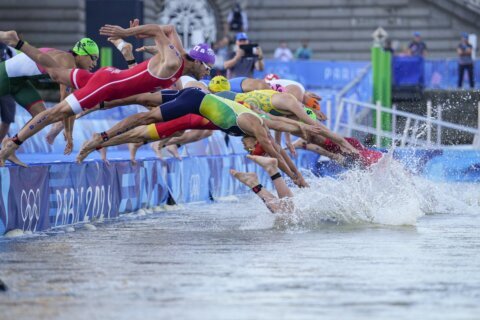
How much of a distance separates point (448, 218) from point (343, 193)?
1.58m

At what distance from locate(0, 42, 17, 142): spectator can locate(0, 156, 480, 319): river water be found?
1.95 metres

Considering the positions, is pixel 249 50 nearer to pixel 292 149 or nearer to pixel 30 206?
pixel 292 149

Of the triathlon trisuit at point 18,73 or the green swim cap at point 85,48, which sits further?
the green swim cap at point 85,48

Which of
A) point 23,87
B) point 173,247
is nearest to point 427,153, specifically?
point 23,87

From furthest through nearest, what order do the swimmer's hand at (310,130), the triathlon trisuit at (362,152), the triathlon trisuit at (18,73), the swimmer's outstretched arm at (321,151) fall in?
the swimmer's outstretched arm at (321,151) < the triathlon trisuit at (362,152) < the swimmer's hand at (310,130) < the triathlon trisuit at (18,73)

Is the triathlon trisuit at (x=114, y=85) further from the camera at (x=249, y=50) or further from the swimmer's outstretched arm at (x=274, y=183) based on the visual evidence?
the camera at (x=249, y=50)

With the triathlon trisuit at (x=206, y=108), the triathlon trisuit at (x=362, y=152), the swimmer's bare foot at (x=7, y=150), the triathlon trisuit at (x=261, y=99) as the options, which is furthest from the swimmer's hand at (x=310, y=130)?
the swimmer's bare foot at (x=7, y=150)

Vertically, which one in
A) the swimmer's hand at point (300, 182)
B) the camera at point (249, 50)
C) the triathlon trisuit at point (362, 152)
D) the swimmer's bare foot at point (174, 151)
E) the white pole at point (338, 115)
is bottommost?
the white pole at point (338, 115)

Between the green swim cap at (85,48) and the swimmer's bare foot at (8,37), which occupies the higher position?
the swimmer's bare foot at (8,37)

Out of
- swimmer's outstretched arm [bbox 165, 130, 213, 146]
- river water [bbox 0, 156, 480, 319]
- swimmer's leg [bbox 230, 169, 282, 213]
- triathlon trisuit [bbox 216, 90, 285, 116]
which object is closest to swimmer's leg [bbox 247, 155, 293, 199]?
swimmer's leg [bbox 230, 169, 282, 213]

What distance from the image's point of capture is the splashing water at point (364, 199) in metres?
16.5

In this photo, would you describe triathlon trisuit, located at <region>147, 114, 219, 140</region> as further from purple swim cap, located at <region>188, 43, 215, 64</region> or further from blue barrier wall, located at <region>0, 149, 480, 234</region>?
purple swim cap, located at <region>188, 43, 215, 64</region>

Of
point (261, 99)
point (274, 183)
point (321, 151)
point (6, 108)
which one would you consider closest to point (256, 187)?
point (274, 183)

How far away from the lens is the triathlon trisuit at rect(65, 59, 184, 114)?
15.8m
